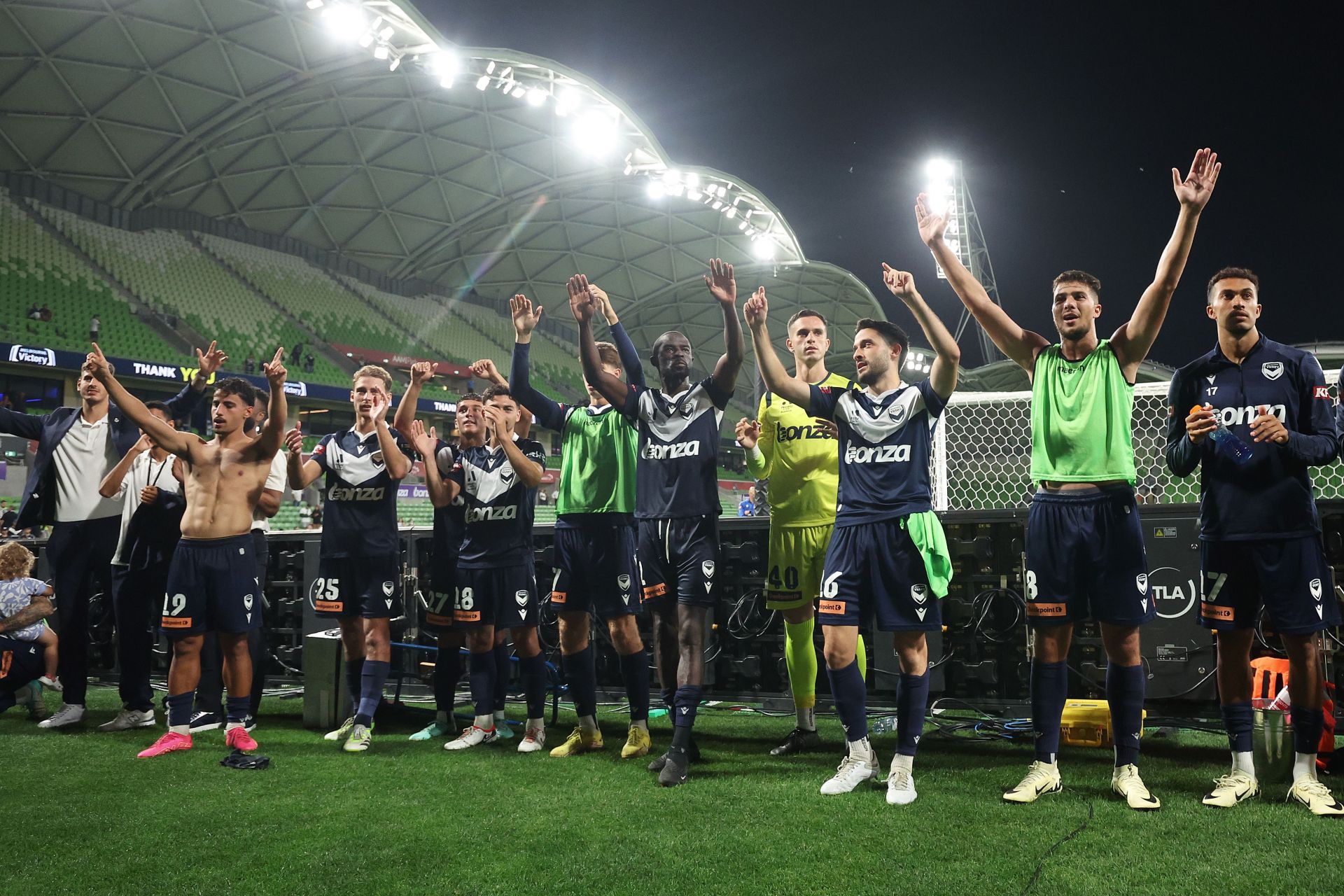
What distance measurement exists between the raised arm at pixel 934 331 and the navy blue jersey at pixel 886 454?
7cm

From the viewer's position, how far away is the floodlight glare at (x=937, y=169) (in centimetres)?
3712

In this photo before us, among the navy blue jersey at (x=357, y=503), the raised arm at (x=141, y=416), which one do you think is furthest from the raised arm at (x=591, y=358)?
the raised arm at (x=141, y=416)

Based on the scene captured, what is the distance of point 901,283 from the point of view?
397cm

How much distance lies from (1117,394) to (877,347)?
1.08 meters

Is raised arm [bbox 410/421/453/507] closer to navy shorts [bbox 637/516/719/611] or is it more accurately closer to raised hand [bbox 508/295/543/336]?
raised hand [bbox 508/295/543/336]

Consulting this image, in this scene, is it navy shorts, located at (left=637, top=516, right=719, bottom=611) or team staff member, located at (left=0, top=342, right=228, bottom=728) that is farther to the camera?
team staff member, located at (left=0, top=342, right=228, bottom=728)

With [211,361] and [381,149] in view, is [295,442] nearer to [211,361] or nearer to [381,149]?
[211,361]

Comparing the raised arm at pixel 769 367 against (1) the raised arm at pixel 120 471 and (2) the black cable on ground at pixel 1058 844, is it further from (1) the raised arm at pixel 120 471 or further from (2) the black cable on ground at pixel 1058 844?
(1) the raised arm at pixel 120 471

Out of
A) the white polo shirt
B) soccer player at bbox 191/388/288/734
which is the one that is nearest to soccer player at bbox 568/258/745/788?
soccer player at bbox 191/388/288/734

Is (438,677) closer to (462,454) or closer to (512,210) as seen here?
(462,454)

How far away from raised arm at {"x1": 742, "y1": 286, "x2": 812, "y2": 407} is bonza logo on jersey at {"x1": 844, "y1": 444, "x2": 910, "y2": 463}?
0.33 meters

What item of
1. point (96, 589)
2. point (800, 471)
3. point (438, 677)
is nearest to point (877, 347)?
point (800, 471)

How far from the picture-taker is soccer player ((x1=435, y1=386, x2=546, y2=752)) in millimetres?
5398

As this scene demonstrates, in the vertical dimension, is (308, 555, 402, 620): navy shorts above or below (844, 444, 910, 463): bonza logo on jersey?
below
